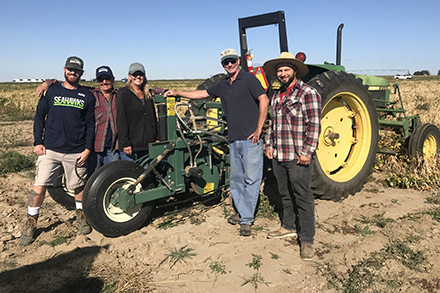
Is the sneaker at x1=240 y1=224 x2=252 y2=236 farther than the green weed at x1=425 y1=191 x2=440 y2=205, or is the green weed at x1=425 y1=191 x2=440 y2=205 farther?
the green weed at x1=425 y1=191 x2=440 y2=205

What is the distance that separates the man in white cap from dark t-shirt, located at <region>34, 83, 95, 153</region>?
972 mm

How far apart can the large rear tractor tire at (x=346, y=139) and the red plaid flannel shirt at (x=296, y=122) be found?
3.84 feet

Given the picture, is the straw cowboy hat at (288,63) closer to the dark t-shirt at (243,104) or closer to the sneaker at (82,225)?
the dark t-shirt at (243,104)

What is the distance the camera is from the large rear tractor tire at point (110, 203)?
139 inches

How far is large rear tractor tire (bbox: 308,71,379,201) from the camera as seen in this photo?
14.6ft

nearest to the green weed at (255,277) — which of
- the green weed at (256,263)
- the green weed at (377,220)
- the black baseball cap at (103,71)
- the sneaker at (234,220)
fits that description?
the green weed at (256,263)

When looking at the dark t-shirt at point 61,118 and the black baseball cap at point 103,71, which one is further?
the black baseball cap at point 103,71

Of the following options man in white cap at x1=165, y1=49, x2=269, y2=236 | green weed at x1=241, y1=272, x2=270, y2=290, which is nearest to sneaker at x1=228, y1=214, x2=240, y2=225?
man in white cap at x1=165, y1=49, x2=269, y2=236

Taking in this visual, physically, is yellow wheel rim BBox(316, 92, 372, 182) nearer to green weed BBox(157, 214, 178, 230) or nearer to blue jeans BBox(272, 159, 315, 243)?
blue jeans BBox(272, 159, 315, 243)

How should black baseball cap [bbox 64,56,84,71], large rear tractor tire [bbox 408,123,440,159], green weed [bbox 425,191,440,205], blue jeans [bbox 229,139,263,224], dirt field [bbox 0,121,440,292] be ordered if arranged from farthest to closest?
large rear tractor tire [bbox 408,123,440,159] → green weed [bbox 425,191,440,205] → blue jeans [bbox 229,139,263,224] → black baseball cap [bbox 64,56,84,71] → dirt field [bbox 0,121,440,292]

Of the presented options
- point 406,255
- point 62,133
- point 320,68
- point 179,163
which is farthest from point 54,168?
point 320,68

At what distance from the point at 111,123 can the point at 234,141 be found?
4.72 feet

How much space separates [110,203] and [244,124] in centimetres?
166

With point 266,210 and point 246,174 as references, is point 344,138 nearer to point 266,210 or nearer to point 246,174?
point 266,210
